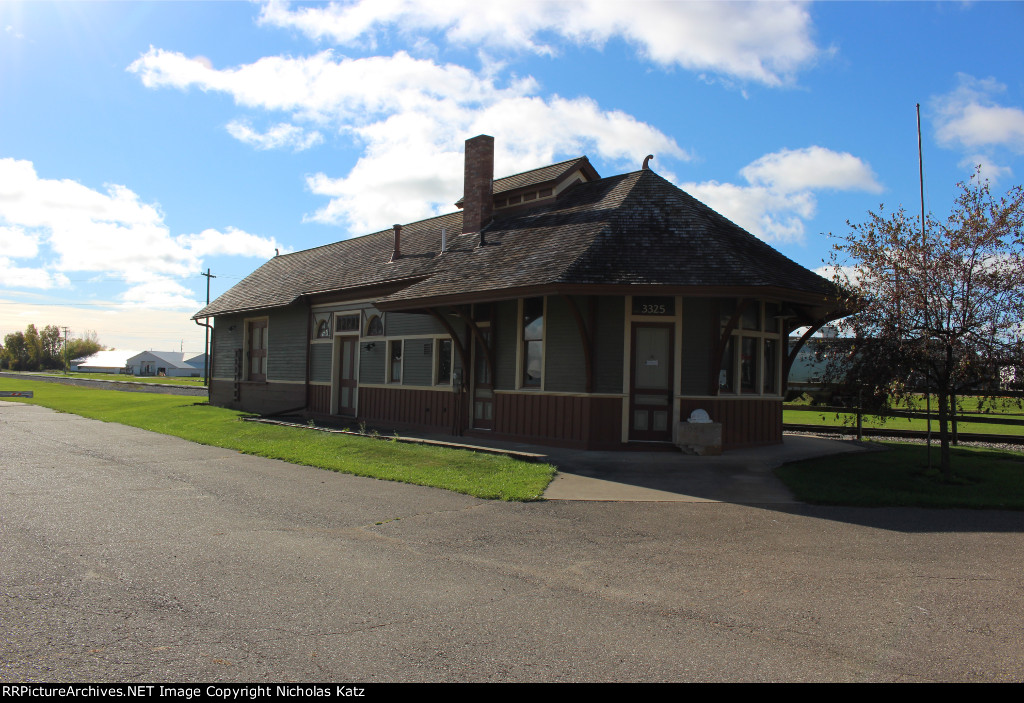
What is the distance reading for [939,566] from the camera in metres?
6.11

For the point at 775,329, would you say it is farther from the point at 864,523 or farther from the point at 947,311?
the point at 864,523

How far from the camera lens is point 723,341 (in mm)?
12375

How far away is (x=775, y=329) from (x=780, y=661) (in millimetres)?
11463

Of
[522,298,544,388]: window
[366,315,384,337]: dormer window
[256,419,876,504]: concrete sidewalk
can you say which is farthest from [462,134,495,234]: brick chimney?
[256,419,876,504]: concrete sidewalk

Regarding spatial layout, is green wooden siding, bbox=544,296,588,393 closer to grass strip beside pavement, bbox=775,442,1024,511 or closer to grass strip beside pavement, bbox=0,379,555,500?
grass strip beside pavement, bbox=0,379,555,500

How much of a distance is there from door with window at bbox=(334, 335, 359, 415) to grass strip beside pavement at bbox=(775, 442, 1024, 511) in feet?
40.6

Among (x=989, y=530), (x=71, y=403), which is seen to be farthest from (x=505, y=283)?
(x=71, y=403)

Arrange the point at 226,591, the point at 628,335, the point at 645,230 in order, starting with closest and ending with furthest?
the point at 226,591 < the point at 628,335 < the point at 645,230

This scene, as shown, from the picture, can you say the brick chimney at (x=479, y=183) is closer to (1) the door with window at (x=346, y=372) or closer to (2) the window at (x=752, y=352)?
(1) the door with window at (x=346, y=372)

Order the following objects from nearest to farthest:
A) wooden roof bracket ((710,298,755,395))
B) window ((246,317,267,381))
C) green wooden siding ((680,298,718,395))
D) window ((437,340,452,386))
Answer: wooden roof bracket ((710,298,755,395)) → green wooden siding ((680,298,718,395)) → window ((437,340,452,386)) → window ((246,317,267,381))

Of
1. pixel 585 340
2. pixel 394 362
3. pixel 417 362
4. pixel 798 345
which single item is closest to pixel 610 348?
pixel 585 340

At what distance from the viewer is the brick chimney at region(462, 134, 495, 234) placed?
59.6ft

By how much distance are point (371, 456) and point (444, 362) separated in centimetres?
433

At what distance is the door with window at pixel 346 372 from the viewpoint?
1977 centimetres
